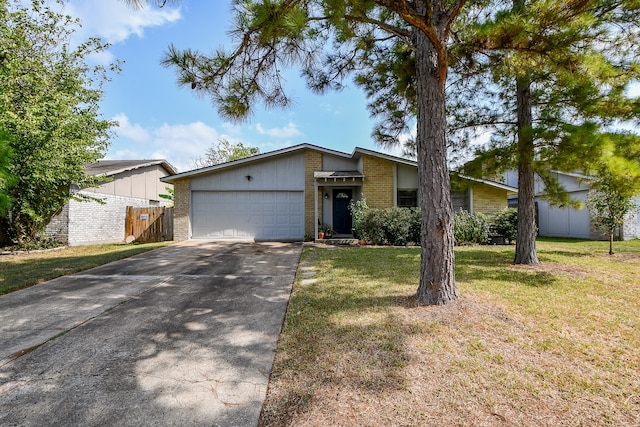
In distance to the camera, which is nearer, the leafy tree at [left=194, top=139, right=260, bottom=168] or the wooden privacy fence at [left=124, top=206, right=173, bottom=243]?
the wooden privacy fence at [left=124, top=206, right=173, bottom=243]

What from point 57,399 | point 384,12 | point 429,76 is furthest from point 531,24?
point 57,399

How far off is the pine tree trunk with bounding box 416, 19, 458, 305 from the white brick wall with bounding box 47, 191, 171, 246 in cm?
1332

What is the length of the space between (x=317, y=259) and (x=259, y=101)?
4.25 m

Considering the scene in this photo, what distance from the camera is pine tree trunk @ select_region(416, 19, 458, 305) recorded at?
3773mm

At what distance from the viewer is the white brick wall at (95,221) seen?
1120cm

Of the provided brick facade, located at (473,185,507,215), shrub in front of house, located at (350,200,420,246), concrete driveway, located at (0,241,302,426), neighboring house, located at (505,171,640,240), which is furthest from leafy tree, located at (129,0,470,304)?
neighboring house, located at (505,171,640,240)

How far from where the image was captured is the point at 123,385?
2.27 m

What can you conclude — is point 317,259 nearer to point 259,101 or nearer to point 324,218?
point 259,101

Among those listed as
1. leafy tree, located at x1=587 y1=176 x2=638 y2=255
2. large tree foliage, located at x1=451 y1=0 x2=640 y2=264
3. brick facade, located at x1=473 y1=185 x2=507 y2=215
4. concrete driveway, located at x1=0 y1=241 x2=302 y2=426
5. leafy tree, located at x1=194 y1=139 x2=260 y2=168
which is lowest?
concrete driveway, located at x1=0 y1=241 x2=302 y2=426

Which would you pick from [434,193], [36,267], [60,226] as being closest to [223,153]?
[60,226]

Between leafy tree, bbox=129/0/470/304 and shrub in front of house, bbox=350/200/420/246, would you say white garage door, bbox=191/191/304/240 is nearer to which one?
shrub in front of house, bbox=350/200/420/246

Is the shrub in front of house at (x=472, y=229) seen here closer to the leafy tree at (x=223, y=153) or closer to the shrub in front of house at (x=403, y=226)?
the shrub in front of house at (x=403, y=226)

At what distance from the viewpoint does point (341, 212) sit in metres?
13.3

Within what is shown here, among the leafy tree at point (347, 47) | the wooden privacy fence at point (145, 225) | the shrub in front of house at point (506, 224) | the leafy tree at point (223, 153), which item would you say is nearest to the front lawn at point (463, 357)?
the leafy tree at point (347, 47)
